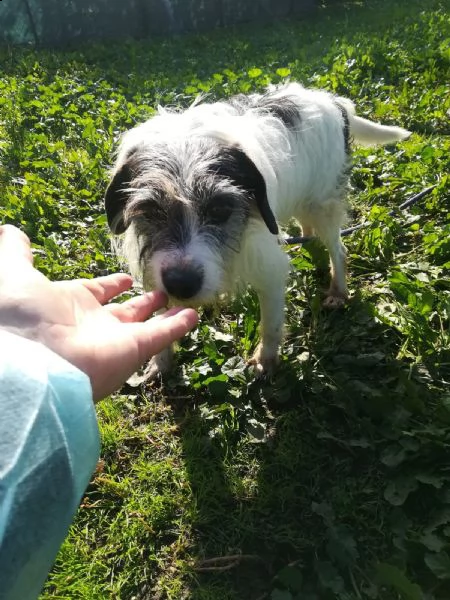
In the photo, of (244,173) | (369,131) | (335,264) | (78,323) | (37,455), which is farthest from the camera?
(369,131)

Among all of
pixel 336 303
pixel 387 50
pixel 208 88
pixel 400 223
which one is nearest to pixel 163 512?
pixel 336 303

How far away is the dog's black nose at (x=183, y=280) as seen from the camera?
7.63ft

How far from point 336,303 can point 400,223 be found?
1.23 m

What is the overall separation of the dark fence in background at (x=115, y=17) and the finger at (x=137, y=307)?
15314mm

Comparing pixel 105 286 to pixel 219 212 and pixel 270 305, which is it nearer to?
pixel 219 212

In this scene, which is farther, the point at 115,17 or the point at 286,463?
the point at 115,17

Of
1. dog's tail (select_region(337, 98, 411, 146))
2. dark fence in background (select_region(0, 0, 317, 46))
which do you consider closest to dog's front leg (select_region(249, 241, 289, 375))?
dog's tail (select_region(337, 98, 411, 146))

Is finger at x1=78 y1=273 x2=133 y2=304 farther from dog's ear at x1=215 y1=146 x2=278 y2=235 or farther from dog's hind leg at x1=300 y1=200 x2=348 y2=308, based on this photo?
dog's hind leg at x1=300 y1=200 x2=348 y2=308

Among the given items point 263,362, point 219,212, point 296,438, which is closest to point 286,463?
point 296,438

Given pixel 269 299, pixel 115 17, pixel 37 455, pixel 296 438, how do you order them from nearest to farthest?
pixel 37 455
pixel 296 438
pixel 269 299
pixel 115 17

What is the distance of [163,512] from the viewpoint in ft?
8.33

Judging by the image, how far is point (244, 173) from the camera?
262cm

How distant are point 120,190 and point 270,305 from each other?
46.0 inches

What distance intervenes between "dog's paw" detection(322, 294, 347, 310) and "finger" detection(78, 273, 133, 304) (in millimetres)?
1747
